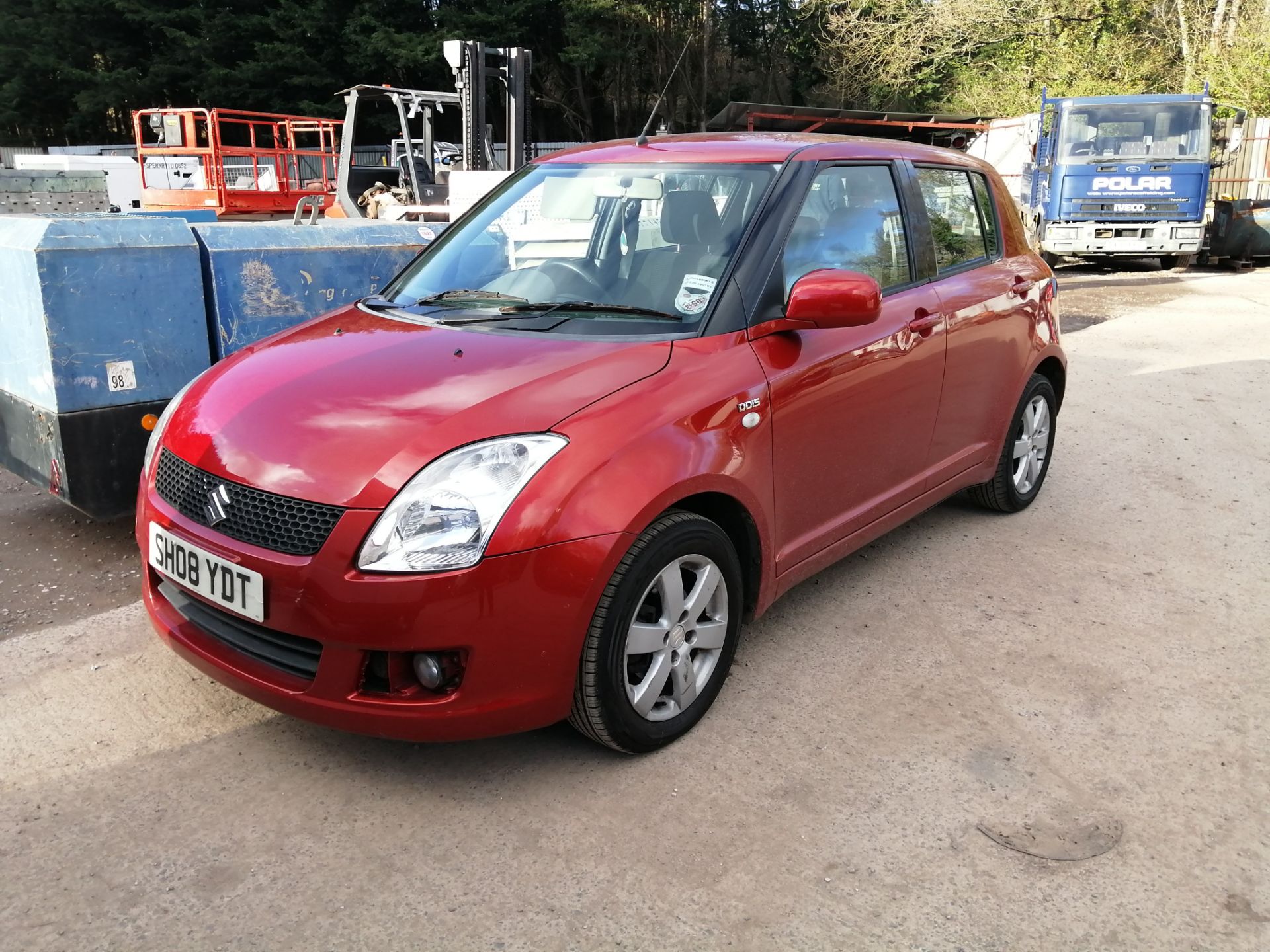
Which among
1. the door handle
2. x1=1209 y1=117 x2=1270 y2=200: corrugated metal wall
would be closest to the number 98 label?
the door handle

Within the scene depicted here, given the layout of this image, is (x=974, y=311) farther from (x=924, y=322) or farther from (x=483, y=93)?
(x=483, y=93)

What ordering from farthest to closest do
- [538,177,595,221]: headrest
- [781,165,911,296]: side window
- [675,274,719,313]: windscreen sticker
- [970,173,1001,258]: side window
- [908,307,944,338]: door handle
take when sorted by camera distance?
[970,173,1001,258]: side window → [908,307,944,338]: door handle → [538,177,595,221]: headrest → [781,165,911,296]: side window → [675,274,719,313]: windscreen sticker

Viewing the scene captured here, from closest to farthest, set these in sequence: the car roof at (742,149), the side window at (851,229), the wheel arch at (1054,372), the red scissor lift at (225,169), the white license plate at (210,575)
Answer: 1. the white license plate at (210,575)
2. the side window at (851,229)
3. the car roof at (742,149)
4. the wheel arch at (1054,372)
5. the red scissor lift at (225,169)

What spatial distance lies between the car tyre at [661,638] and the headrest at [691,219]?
37.3 inches

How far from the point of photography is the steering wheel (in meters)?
3.40

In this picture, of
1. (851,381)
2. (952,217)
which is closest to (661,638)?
(851,381)

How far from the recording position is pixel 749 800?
2.81 m

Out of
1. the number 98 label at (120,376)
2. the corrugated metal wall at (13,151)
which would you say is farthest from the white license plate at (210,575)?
the corrugated metal wall at (13,151)

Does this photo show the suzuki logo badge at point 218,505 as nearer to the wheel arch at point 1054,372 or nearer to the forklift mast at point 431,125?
the wheel arch at point 1054,372

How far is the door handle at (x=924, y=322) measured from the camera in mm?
3871

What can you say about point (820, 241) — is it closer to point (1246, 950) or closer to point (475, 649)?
point (475, 649)

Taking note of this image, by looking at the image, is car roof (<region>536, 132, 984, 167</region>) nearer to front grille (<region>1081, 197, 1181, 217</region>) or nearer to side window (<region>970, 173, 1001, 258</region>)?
side window (<region>970, 173, 1001, 258</region>)

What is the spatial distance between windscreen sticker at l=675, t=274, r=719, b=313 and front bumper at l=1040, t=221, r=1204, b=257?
16.0 m

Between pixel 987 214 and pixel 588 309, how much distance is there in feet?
7.58
